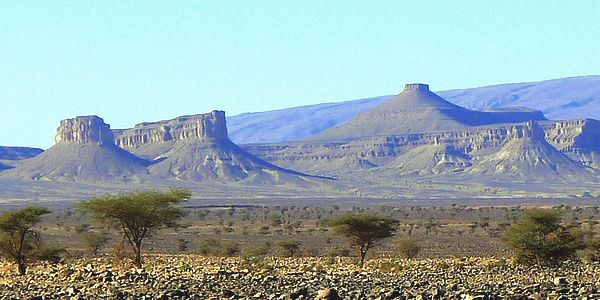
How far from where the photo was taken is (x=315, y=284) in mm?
26734

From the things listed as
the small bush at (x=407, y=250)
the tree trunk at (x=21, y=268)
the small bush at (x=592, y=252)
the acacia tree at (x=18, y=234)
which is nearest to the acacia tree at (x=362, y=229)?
the small bush at (x=407, y=250)

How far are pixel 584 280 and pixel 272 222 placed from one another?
267ft

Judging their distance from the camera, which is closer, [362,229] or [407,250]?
[362,229]

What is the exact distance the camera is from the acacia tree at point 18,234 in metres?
42.4

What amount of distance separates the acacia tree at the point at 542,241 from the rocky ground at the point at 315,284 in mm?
1095

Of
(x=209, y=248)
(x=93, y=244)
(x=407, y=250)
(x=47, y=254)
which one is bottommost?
(x=407, y=250)

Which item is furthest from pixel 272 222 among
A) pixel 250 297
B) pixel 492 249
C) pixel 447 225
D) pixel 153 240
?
pixel 250 297

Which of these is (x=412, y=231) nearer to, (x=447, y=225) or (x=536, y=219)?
(x=447, y=225)

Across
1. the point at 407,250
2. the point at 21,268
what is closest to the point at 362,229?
the point at 407,250

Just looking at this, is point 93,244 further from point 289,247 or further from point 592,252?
point 592,252

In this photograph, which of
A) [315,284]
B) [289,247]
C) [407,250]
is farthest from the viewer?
[289,247]

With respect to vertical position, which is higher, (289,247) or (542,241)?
(542,241)

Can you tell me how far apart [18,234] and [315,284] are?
1942cm

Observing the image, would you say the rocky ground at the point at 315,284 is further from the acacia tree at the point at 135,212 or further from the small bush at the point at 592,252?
the acacia tree at the point at 135,212
